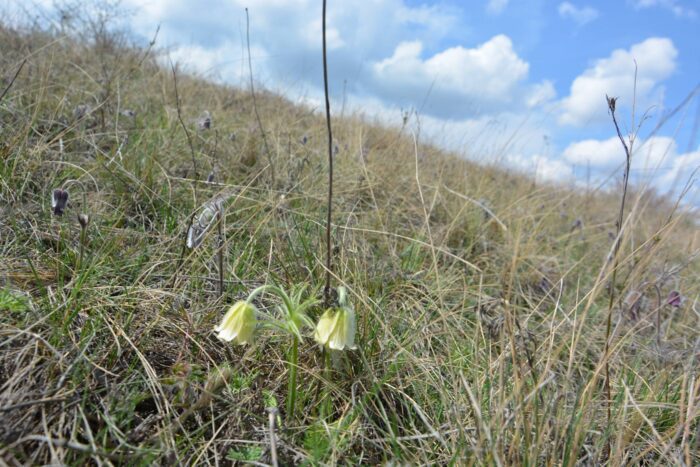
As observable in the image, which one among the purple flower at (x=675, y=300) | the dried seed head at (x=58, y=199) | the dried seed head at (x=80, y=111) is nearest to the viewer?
the dried seed head at (x=58, y=199)

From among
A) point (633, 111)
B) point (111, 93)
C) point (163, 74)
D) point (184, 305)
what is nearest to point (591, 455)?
point (633, 111)

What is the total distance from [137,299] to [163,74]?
311 centimetres

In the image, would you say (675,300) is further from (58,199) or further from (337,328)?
(58,199)

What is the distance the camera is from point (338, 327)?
956 millimetres

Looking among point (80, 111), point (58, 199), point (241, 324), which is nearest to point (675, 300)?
point (241, 324)

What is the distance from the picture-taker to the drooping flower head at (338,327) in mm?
952

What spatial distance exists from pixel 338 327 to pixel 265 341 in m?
0.38

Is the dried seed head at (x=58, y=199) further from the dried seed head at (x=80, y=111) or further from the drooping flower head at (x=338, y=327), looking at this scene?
the dried seed head at (x=80, y=111)

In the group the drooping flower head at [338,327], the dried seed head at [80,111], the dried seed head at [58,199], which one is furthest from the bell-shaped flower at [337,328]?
the dried seed head at [80,111]

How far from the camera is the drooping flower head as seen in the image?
3.12ft

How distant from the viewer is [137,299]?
1.27 meters

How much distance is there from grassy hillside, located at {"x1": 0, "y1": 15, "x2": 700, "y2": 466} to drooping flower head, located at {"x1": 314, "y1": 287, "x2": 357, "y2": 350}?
0.14 metres

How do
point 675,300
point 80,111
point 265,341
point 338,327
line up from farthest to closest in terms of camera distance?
1. point 80,111
2. point 675,300
3. point 265,341
4. point 338,327

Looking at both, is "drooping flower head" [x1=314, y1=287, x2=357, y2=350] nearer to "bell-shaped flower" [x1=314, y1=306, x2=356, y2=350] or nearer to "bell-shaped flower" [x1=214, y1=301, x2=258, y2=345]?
"bell-shaped flower" [x1=314, y1=306, x2=356, y2=350]
